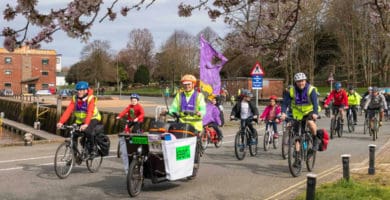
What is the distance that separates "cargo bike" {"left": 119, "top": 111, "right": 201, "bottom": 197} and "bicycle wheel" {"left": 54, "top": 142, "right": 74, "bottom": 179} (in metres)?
2.16

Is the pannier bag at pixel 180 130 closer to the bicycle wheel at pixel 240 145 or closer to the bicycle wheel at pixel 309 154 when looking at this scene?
the bicycle wheel at pixel 309 154

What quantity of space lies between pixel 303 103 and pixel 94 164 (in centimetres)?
458

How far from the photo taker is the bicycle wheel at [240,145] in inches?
495

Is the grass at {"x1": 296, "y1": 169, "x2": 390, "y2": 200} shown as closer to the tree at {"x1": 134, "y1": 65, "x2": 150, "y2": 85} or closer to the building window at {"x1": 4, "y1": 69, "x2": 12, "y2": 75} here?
the tree at {"x1": 134, "y1": 65, "x2": 150, "y2": 85}

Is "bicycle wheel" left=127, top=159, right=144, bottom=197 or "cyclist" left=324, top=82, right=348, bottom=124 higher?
"cyclist" left=324, top=82, right=348, bottom=124

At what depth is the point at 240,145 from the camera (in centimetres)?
1271

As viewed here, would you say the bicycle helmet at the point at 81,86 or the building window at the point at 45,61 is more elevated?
the building window at the point at 45,61

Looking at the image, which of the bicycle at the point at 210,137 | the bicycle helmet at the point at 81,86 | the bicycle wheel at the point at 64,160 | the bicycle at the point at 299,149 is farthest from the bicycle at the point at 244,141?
the bicycle wheel at the point at 64,160

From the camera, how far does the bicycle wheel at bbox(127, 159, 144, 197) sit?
818cm

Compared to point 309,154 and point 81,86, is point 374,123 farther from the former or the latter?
point 81,86

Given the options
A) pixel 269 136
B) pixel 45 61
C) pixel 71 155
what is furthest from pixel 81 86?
pixel 45 61

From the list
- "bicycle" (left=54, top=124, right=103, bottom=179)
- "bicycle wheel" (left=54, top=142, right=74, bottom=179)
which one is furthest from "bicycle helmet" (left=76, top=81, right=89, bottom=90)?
"bicycle wheel" (left=54, top=142, right=74, bottom=179)

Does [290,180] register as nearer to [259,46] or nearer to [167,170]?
[167,170]

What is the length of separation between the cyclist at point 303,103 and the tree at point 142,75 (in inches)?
3427
